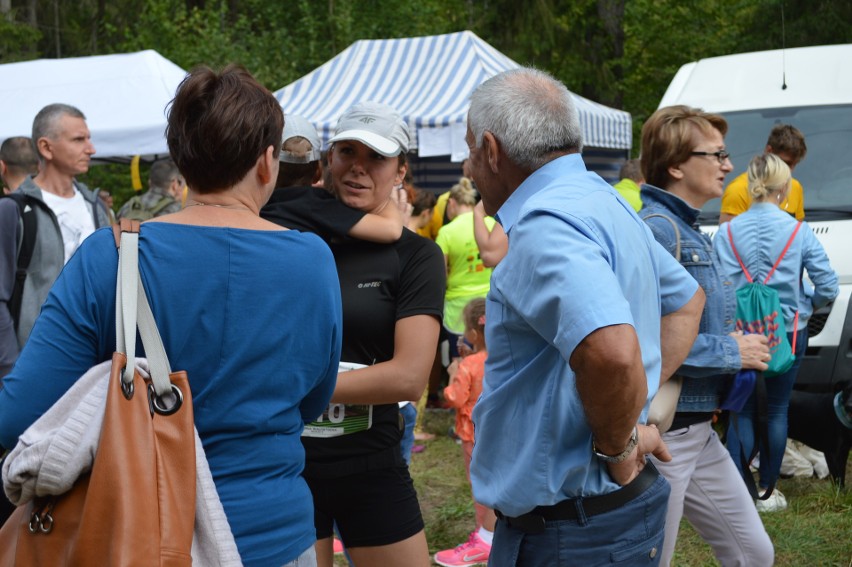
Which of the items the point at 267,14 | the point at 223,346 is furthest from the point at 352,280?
the point at 267,14

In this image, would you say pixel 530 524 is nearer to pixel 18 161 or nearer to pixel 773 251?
pixel 773 251

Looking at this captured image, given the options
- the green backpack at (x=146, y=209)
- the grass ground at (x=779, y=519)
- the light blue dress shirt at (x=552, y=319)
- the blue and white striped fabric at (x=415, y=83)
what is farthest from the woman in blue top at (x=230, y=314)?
the blue and white striped fabric at (x=415, y=83)

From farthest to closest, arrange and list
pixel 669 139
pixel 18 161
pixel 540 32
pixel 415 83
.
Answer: pixel 540 32, pixel 415 83, pixel 18 161, pixel 669 139

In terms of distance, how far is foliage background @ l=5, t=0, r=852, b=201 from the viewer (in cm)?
1897

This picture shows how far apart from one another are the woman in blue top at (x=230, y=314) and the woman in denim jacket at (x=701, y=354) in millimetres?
1584

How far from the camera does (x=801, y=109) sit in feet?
25.4

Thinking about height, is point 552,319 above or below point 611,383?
above

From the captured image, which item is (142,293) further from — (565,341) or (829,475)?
(829,475)

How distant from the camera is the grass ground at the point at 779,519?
5004 mm

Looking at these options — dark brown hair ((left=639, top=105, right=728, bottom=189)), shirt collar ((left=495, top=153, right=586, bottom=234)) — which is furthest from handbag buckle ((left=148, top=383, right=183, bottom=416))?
dark brown hair ((left=639, top=105, right=728, bottom=189))

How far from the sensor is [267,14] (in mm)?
25234

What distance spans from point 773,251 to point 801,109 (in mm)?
2707

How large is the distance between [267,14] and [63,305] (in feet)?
80.7

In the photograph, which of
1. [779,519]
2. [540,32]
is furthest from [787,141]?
[540,32]
